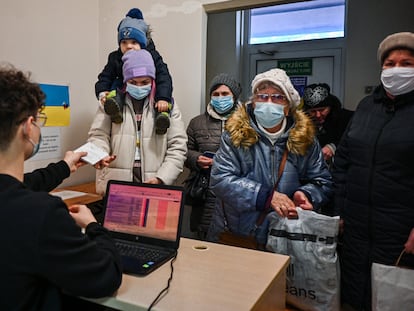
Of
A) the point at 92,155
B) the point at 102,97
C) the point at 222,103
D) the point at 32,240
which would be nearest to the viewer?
the point at 32,240

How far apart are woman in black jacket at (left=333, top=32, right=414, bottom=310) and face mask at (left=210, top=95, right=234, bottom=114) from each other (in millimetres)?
808

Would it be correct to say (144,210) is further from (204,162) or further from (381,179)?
(381,179)

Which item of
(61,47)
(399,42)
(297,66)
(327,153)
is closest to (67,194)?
(61,47)

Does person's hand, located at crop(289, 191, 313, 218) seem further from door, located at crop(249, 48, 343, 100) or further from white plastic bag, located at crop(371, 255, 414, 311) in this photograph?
door, located at crop(249, 48, 343, 100)

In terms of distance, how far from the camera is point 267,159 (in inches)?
68.8

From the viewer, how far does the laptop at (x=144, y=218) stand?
4.38ft

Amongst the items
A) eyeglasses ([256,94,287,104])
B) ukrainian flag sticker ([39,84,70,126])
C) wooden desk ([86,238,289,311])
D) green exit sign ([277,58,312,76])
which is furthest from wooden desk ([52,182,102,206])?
green exit sign ([277,58,312,76])

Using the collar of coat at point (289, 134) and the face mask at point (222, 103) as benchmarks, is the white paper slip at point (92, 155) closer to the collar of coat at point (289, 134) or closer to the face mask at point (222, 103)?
the collar of coat at point (289, 134)

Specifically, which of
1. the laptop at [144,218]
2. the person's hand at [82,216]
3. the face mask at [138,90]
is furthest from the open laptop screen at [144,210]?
the face mask at [138,90]

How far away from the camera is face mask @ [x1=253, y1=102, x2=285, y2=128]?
5.79 feet

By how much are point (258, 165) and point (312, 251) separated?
47 cm

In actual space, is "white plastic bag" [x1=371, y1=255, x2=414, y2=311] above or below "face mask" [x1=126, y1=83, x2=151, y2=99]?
below

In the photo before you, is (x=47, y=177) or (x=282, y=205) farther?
(x=282, y=205)

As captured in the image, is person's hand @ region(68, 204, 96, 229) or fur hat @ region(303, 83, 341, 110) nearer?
person's hand @ region(68, 204, 96, 229)
